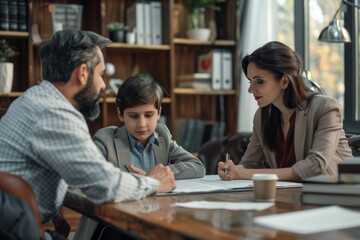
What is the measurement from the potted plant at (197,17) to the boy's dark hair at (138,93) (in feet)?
8.57

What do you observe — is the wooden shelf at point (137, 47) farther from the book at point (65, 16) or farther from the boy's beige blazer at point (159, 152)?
the boy's beige blazer at point (159, 152)

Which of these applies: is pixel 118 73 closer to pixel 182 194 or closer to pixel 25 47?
pixel 25 47

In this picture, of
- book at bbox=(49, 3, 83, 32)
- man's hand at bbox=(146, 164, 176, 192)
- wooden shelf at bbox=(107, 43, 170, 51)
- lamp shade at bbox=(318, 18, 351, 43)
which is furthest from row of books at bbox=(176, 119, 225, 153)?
man's hand at bbox=(146, 164, 176, 192)

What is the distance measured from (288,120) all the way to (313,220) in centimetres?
125

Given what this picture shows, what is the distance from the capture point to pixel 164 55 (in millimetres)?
5145

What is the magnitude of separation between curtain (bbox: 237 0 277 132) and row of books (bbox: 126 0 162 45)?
740 mm

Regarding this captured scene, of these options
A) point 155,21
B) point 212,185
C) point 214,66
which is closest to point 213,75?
point 214,66

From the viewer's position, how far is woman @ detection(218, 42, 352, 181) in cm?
252

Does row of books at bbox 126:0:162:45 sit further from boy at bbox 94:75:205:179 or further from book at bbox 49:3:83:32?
boy at bbox 94:75:205:179

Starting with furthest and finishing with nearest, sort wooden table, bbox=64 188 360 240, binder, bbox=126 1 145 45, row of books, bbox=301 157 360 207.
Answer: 1. binder, bbox=126 1 145 45
2. row of books, bbox=301 157 360 207
3. wooden table, bbox=64 188 360 240

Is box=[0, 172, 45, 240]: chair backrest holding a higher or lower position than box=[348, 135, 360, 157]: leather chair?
higher

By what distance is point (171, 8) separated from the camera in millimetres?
4953

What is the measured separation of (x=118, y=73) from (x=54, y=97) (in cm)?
334

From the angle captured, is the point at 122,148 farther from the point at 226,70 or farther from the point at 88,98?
the point at 226,70
